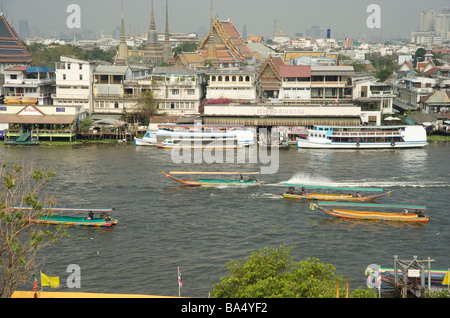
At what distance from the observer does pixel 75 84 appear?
2564 inches

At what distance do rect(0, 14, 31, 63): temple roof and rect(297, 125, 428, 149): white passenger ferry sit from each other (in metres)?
43.1

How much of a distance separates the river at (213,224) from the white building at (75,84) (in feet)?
54.1

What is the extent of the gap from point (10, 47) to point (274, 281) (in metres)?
72.3

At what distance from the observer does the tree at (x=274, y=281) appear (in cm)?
1830

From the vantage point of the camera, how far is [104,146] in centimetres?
5638

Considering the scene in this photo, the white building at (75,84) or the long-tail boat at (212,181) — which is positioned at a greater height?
the white building at (75,84)

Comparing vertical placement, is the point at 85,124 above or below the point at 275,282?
above

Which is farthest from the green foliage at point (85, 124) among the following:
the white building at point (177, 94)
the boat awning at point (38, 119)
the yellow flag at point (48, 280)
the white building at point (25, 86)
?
the yellow flag at point (48, 280)

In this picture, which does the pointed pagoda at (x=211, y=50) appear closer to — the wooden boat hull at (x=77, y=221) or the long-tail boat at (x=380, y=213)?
the long-tail boat at (x=380, y=213)

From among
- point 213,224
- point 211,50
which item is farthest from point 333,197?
point 211,50

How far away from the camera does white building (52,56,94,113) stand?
213ft

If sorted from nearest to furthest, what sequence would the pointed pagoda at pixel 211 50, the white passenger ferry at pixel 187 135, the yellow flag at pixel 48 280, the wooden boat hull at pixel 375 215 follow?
1. the yellow flag at pixel 48 280
2. the wooden boat hull at pixel 375 215
3. the white passenger ferry at pixel 187 135
4. the pointed pagoda at pixel 211 50

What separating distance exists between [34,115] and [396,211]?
3830cm

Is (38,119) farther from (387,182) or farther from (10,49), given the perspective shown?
(387,182)
